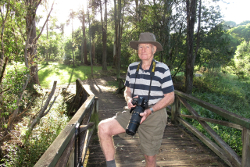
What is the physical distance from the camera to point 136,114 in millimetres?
2098

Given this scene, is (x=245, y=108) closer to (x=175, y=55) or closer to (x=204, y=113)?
(x=204, y=113)

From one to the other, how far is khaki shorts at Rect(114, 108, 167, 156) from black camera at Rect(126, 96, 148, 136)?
22 centimetres

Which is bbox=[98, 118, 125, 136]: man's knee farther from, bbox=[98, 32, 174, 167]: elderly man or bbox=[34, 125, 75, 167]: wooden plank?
bbox=[34, 125, 75, 167]: wooden plank

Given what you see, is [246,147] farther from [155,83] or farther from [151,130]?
[155,83]

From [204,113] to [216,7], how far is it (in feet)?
24.7

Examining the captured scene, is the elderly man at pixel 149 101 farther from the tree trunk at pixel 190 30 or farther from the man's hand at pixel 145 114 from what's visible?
the tree trunk at pixel 190 30

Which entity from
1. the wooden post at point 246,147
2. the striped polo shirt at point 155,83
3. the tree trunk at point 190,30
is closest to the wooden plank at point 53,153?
the striped polo shirt at point 155,83

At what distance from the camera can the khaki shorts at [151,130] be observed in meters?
2.31

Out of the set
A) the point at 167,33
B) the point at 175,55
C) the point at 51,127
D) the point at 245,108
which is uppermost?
the point at 167,33

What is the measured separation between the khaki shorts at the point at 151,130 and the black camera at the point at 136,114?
222mm

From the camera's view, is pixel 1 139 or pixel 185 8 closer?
pixel 1 139

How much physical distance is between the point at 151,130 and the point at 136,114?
1.28 ft

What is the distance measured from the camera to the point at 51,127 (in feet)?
18.8

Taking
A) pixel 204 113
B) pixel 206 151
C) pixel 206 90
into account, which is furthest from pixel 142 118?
pixel 206 90
